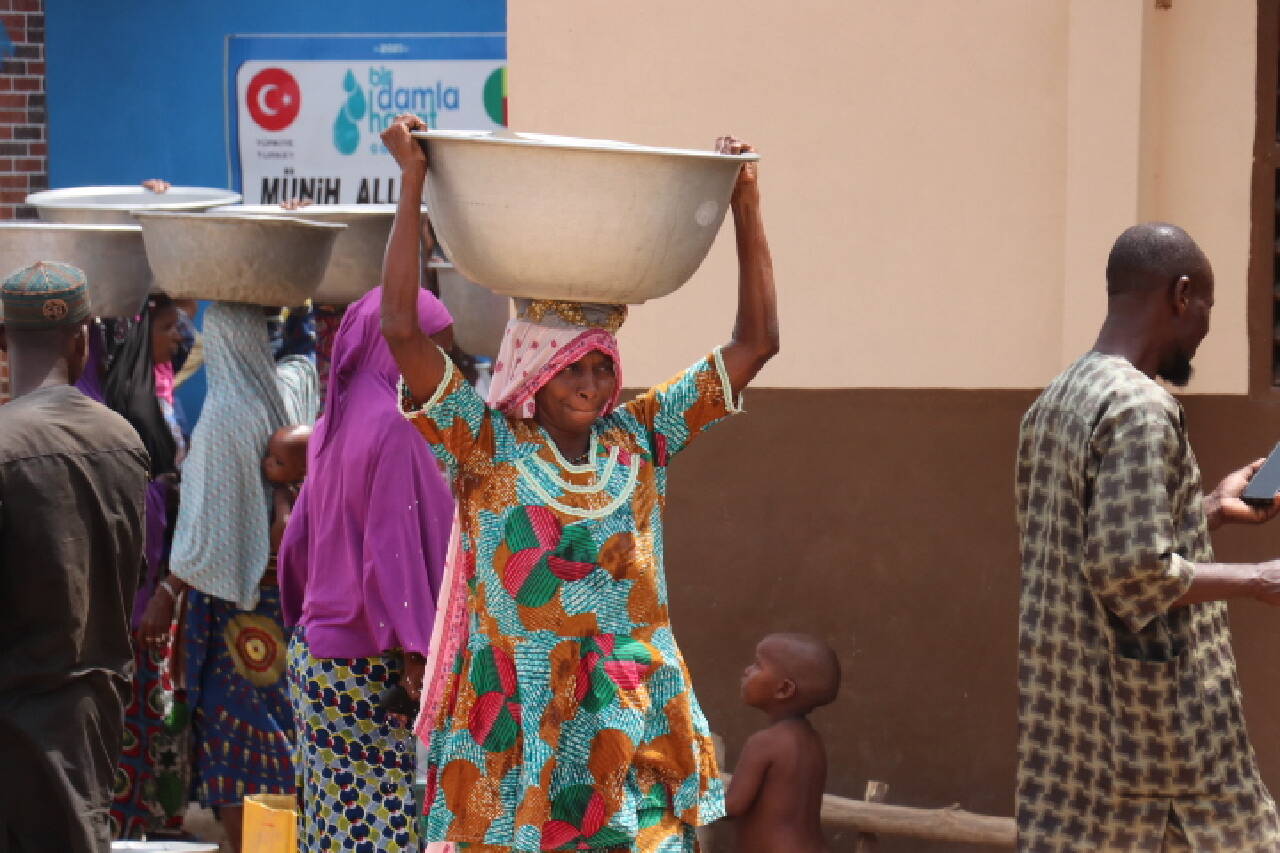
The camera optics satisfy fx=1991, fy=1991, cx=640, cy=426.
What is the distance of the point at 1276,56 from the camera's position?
18.7 feet

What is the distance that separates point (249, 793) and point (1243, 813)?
3861 millimetres

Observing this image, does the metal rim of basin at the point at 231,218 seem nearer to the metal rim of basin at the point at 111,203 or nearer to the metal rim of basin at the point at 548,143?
the metal rim of basin at the point at 111,203

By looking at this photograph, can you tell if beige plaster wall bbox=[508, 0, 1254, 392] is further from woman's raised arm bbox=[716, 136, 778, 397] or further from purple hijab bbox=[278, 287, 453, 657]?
woman's raised arm bbox=[716, 136, 778, 397]

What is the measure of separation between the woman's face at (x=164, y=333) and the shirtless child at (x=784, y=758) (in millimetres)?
2945

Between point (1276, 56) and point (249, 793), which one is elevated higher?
point (1276, 56)

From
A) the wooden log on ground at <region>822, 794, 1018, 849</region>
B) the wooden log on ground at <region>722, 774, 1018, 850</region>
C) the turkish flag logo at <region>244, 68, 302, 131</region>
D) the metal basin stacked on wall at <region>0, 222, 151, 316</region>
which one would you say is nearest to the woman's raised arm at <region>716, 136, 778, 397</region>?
the wooden log on ground at <region>722, 774, 1018, 850</region>

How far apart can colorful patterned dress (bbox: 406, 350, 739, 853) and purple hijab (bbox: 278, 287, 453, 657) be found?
98 cm

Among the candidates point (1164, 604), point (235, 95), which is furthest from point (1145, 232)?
point (235, 95)

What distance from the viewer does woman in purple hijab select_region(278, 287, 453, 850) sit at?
5297mm

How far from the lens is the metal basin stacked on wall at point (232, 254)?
665 centimetres

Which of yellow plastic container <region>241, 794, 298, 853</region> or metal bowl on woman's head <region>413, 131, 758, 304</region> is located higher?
metal bowl on woman's head <region>413, 131, 758, 304</region>

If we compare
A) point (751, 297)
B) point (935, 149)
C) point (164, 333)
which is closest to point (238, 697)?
point (164, 333)

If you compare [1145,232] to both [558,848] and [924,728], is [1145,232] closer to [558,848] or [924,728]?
[558,848]

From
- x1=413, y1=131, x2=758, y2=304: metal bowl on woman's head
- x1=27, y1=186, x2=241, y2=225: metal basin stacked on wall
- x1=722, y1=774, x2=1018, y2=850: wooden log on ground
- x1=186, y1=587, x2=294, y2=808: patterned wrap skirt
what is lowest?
x1=722, y1=774, x2=1018, y2=850: wooden log on ground
